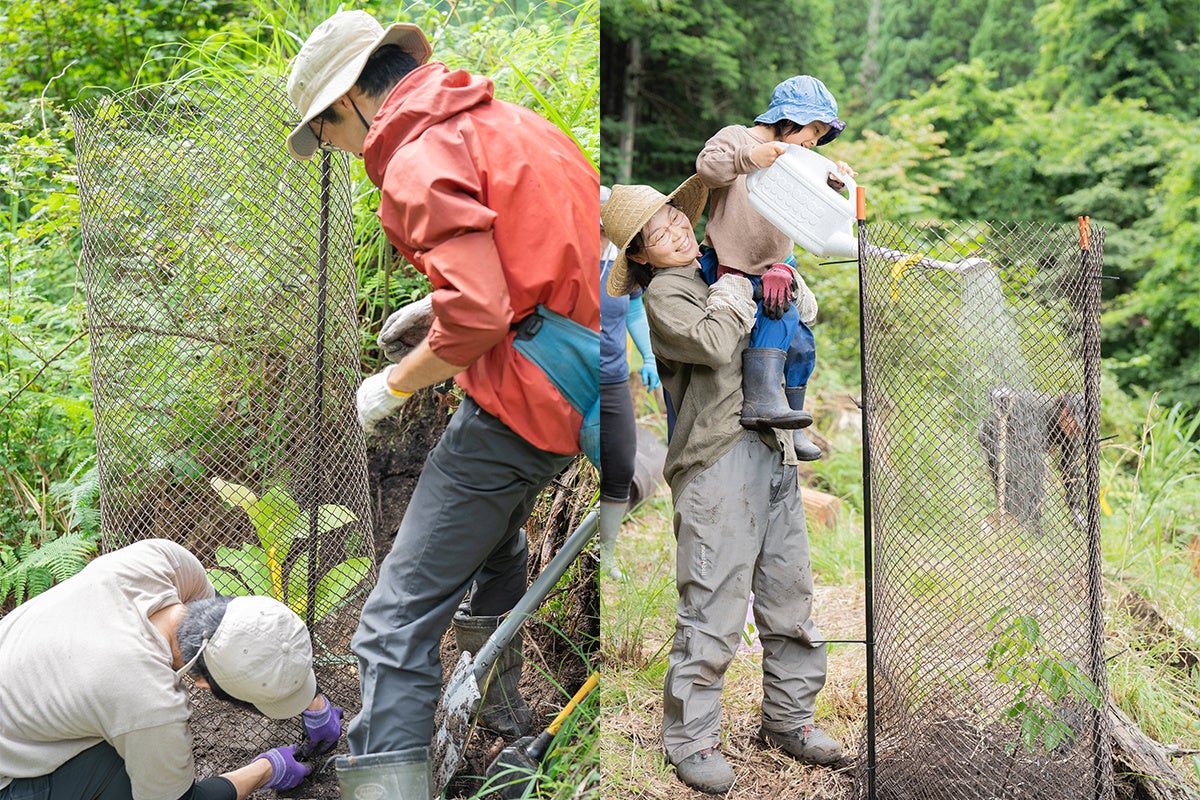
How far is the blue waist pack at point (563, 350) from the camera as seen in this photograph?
218cm

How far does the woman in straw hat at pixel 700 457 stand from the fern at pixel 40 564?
2.17 metres

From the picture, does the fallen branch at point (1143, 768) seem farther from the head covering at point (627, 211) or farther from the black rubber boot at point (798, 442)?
the head covering at point (627, 211)

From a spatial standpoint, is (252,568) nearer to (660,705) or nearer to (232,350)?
(232,350)

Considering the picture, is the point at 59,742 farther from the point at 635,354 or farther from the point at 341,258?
the point at 635,354

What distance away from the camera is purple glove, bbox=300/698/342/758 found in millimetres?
2924

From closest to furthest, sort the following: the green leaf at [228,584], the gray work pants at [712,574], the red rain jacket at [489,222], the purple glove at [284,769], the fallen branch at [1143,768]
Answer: the red rain jacket at [489,222] < the gray work pants at [712,574] < the fallen branch at [1143,768] < the purple glove at [284,769] < the green leaf at [228,584]

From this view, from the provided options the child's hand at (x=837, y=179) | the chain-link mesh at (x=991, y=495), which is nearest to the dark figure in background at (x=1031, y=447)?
the chain-link mesh at (x=991, y=495)

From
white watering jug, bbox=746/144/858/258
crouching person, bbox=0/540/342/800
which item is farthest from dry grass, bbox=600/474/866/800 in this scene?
white watering jug, bbox=746/144/858/258

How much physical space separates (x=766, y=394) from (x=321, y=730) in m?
1.69

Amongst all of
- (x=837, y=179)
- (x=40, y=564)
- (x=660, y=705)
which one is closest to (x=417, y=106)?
(x=837, y=179)

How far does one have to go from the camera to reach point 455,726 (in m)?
2.62

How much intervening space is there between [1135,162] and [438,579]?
24.5 ft

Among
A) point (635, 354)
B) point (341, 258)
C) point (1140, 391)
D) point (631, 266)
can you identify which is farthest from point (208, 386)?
point (1140, 391)

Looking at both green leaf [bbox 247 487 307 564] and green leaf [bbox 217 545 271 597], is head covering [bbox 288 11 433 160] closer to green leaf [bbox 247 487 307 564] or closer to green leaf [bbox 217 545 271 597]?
green leaf [bbox 247 487 307 564]
